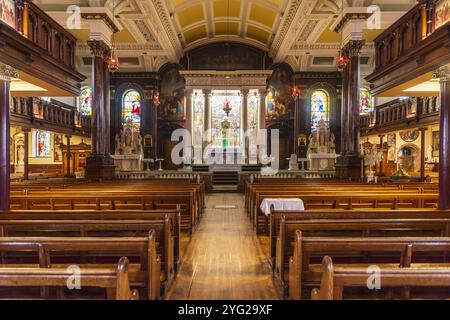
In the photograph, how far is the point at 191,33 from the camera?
21922 millimetres

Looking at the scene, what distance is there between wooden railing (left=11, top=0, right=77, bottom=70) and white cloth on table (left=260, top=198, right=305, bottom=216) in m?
6.14

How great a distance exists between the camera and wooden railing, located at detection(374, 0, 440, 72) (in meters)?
7.52

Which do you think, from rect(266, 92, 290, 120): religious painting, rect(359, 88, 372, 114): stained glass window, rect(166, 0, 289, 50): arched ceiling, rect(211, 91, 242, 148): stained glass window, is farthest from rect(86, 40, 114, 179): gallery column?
rect(359, 88, 372, 114): stained glass window

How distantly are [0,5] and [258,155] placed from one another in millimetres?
18028

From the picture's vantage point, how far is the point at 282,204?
6883mm

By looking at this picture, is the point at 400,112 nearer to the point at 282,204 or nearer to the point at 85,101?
the point at 282,204

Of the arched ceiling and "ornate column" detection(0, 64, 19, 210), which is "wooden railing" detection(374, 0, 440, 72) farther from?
"ornate column" detection(0, 64, 19, 210)

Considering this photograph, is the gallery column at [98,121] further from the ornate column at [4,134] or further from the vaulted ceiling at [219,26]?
the ornate column at [4,134]

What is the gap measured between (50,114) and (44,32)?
417 inches

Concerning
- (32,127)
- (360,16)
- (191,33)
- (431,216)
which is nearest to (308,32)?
(360,16)

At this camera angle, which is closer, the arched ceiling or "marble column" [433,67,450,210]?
"marble column" [433,67,450,210]

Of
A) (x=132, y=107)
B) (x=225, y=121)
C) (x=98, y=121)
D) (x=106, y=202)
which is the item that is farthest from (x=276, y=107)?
(x=106, y=202)
